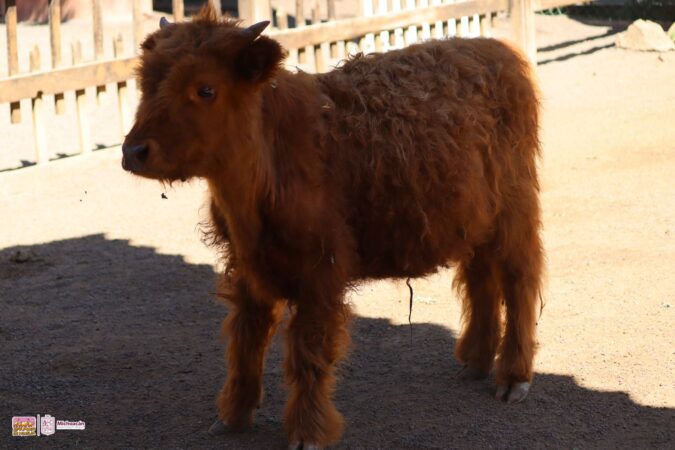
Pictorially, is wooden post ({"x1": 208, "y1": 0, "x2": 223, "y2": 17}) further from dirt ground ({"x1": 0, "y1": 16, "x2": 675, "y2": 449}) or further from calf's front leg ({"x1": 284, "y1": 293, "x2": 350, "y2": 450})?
dirt ground ({"x1": 0, "y1": 16, "x2": 675, "y2": 449})

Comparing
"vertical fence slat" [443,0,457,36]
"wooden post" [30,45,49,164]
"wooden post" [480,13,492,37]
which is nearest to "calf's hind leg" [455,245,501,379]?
"wooden post" [30,45,49,164]

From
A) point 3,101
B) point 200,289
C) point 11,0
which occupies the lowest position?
point 200,289

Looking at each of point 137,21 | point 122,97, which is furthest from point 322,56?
point 122,97

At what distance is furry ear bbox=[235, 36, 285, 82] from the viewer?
425 cm

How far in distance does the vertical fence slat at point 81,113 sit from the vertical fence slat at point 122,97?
0.41 metres

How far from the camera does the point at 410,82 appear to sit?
496cm

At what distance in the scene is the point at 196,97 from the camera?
166 inches

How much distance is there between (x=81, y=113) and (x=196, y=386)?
17.9ft

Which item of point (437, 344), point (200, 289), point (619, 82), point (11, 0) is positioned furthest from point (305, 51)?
point (437, 344)

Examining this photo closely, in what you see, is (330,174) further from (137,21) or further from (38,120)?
(137,21)

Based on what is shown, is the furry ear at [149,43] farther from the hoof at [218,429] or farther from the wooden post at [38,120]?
the wooden post at [38,120]

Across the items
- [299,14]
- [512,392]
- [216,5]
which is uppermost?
[299,14]

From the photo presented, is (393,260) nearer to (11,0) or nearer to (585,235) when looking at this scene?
(585,235)

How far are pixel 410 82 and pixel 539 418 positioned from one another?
173 cm
